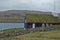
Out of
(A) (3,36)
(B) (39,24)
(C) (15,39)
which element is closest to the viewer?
(C) (15,39)

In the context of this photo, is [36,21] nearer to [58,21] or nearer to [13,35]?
[58,21]

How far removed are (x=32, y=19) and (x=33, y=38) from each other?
26023 millimetres

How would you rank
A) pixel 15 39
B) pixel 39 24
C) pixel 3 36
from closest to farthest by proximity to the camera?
pixel 15 39 → pixel 3 36 → pixel 39 24

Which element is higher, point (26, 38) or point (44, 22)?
point (26, 38)

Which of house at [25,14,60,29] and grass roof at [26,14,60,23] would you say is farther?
grass roof at [26,14,60,23]

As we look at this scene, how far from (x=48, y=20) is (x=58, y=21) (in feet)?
8.91

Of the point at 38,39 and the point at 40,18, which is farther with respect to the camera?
the point at 40,18

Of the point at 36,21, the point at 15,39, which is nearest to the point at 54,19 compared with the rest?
the point at 36,21

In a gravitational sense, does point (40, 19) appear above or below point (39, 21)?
above

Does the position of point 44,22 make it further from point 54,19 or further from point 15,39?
point 15,39

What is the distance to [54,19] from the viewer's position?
191ft

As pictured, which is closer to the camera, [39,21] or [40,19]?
[39,21]

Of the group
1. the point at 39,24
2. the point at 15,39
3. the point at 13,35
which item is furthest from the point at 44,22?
the point at 15,39

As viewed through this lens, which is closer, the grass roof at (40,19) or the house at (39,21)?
the house at (39,21)
